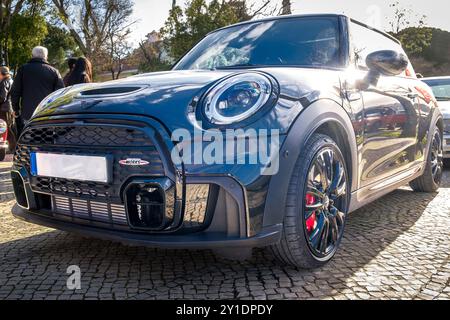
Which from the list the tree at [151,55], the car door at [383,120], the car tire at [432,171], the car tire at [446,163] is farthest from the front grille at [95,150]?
the tree at [151,55]

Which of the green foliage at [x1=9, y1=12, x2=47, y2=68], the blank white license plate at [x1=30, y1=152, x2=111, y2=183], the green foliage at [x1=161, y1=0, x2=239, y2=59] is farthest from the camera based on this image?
the green foliage at [x1=9, y1=12, x2=47, y2=68]

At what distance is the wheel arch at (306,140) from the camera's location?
2.02 meters

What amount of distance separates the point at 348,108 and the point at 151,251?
1454mm

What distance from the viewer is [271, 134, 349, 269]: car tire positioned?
2.13 m

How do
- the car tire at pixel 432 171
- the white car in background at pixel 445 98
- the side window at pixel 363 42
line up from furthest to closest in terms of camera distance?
the white car in background at pixel 445 98 < the car tire at pixel 432 171 < the side window at pixel 363 42

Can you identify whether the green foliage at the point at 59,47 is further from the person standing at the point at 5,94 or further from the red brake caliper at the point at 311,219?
the red brake caliper at the point at 311,219

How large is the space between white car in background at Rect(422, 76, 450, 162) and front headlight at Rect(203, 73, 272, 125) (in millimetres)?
4931

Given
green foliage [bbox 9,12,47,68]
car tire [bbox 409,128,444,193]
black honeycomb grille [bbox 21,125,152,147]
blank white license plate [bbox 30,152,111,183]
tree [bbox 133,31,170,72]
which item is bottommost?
car tire [bbox 409,128,444,193]

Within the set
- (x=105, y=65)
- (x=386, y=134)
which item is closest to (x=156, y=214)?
(x=386, y=134)

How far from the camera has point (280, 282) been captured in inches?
86.4

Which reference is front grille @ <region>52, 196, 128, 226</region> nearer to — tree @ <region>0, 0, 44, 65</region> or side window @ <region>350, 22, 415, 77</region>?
side window @ <region>350, 22, 415, 77</region>

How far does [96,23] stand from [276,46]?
2276 cm

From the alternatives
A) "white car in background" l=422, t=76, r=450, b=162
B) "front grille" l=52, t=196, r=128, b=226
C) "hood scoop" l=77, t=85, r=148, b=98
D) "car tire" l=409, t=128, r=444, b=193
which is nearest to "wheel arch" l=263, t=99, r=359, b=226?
"front grille" l=52, t=196, r=128, b=226

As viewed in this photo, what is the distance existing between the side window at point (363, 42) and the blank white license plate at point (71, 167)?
1.92m
